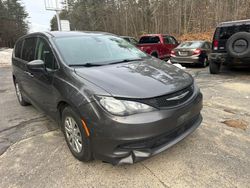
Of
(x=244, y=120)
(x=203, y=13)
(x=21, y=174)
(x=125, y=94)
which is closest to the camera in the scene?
(x=125, y=94)

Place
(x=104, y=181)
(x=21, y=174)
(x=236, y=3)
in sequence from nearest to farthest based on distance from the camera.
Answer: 1. (x=104, y=181)
2. (x=21, y=174)
3. (x=236, y=3)

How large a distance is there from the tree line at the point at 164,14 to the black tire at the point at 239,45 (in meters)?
10.4

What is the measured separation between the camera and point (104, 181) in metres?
2.38

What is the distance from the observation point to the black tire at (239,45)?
6137 millimetres

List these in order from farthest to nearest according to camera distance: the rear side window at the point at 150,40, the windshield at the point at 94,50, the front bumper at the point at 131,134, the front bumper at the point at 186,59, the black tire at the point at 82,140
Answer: the rear side window at the point at 150,40, the front bumper at the point at 186,59, the windshield at the point at 94,50, the black tire at the point at 82,140, the front bumper at the point at 131,134

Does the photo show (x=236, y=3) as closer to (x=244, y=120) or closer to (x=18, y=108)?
(x=244, y=120)

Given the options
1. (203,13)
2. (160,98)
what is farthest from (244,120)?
(203,13)

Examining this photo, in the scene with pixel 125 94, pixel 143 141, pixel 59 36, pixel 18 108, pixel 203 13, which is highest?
pixel 203 13

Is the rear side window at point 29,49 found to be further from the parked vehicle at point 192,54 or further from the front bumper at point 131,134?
the parked vehicle at point 192,54

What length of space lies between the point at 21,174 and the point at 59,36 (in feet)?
6.55

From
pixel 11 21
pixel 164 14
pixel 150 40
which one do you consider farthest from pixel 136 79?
pixel 11 21

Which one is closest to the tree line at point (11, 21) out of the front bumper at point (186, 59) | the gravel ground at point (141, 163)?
the front bumper at point (186, 59)

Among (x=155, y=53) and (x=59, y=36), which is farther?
(x=155, y=53)

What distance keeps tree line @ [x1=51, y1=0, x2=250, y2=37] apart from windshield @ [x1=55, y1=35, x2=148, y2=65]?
1445 cm
